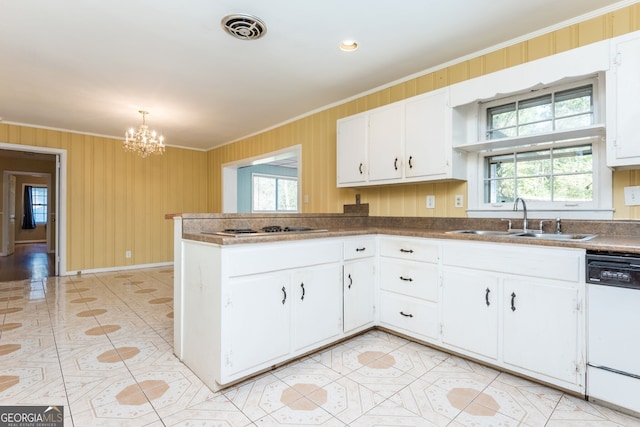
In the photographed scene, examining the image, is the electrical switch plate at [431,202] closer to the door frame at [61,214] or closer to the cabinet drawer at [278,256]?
the cabinet drawer at [278,256]

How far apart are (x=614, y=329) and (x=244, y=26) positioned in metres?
2.85

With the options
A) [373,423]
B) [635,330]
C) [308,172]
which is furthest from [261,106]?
[635,330]

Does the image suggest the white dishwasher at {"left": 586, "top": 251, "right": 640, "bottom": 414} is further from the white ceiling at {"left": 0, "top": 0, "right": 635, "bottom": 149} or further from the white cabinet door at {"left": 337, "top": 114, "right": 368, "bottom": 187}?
the white cabinet door at {"left": 337, "top": 114, "right": 368, "bottom": 187}

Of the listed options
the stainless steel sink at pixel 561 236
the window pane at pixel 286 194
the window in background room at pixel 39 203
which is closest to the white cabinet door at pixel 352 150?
the stainless steel sink at pixel 561 236

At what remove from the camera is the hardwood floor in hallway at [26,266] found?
4961 mm

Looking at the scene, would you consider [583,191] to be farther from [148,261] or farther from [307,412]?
[148,261]

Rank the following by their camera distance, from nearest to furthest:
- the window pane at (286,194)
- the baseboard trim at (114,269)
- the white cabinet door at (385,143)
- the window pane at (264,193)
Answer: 1. the white cabinet door at (385,143)
2. the baseboard trim at (114,269)
3. the window pane at (264,193)
4. the window pane at (286,194)

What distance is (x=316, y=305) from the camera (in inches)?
87.5

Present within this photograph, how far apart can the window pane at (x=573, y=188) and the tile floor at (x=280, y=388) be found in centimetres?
130

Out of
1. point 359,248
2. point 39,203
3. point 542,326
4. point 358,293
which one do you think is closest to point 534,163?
point 542,326

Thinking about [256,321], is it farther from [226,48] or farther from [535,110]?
[535,110]

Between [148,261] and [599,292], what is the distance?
6.30m

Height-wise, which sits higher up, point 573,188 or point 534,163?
point 534,163

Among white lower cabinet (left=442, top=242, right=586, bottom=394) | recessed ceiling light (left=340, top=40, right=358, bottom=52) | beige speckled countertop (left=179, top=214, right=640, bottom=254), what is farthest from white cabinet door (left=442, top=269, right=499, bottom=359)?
recessed ceiling light (left=340, top=40, right=358, bottom=52)
